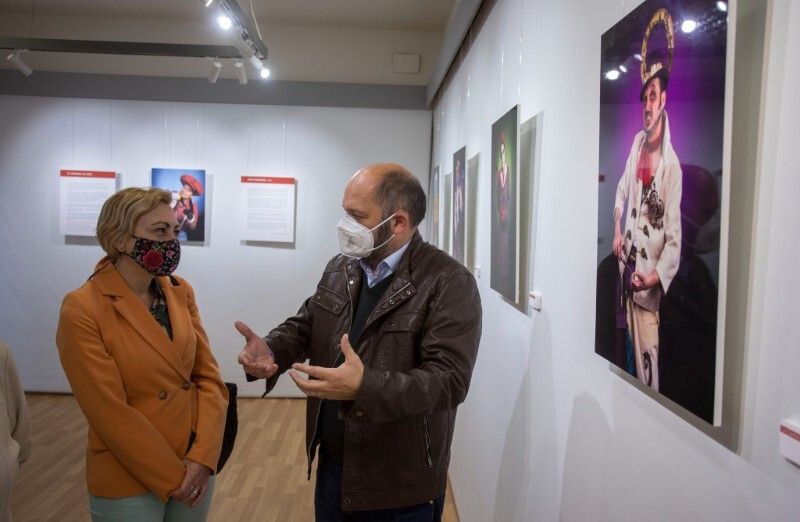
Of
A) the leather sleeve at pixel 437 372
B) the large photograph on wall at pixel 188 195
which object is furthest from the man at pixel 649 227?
the large photograph on wall at pixel 188 195

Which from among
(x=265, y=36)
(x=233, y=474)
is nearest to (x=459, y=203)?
(x=233, y=474)

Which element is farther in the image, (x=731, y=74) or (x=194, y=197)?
(x=194, y=197)

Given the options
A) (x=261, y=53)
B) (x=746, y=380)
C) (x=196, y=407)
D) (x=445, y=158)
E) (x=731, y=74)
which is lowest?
(x=196, y=407)

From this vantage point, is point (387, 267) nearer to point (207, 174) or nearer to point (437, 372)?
point (437, 372)

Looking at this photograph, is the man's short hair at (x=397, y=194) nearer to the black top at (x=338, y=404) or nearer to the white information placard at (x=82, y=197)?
the black top at (x=338, y=404)

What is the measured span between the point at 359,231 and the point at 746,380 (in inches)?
47.3

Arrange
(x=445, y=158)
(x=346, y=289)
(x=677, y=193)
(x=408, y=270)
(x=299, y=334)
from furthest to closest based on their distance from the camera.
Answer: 1. (x=445, y=158)
2. (x=299, y=334)
3. (x=346, y=289)
4. (x=408, y=270)
5. (x=677, y=193)

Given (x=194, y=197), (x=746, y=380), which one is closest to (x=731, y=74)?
(x=746, y=380)

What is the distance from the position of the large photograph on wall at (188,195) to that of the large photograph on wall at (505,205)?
443cm


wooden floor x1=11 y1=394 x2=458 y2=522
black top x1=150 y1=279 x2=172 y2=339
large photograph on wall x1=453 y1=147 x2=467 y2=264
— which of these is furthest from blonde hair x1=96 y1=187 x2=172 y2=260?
wooden floor x1=11 y1=394 x2=458 y2=522

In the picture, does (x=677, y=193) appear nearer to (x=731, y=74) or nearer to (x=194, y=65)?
(x=731, y=74)

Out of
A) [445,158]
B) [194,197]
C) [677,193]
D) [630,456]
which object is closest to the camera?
[677,193]

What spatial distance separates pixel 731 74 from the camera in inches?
34.5

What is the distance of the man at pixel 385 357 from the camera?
149 cm
